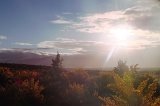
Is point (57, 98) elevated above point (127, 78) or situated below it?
below

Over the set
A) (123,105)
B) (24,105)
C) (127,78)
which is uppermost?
(127,78)

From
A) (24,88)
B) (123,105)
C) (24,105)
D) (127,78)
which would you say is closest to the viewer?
(123,105)

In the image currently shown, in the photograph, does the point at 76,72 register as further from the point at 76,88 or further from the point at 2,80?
the point at 76,88

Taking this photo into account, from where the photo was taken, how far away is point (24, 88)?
1027 inches

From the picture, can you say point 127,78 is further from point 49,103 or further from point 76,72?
point 76,72

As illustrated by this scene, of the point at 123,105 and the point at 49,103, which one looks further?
the point at 49,103

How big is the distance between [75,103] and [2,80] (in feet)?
42.0

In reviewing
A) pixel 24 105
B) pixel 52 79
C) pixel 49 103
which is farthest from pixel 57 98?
pixel 52 79

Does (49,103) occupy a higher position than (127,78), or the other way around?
(127,78)

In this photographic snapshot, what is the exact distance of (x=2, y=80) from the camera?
3553 cm

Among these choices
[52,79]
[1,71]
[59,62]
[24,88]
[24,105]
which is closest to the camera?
[24,105]

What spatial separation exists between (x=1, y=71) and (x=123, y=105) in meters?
27.2

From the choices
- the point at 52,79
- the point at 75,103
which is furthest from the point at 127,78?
the point at 52,79

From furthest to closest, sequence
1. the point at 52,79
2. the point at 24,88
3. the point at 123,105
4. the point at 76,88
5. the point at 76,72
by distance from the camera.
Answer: the point at 76,72, the point at 52,79, the point at 76,88, the point at 24,88, the point at 123,105
